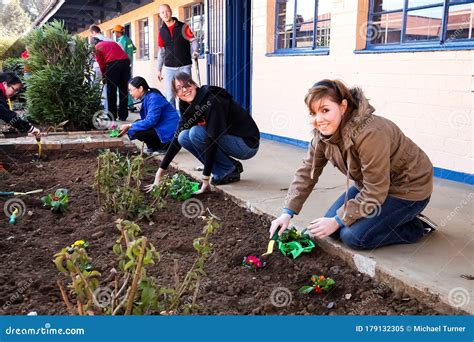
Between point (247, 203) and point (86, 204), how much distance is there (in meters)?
1.41

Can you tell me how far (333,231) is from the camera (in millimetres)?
2752

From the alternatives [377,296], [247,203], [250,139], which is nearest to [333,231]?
[377,296]

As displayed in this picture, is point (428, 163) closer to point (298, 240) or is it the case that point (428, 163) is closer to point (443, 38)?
point (298, 240)

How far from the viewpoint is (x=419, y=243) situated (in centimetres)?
286

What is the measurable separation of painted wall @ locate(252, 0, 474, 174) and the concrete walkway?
0.47 meters

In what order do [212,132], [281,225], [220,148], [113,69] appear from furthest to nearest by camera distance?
1. [113,69]
2. [220,148]
3. [212,132]
4. [281,225]

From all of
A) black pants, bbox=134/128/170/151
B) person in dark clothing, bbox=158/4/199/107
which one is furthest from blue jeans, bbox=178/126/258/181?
person in dark clothing, bbox=158/4/199/107

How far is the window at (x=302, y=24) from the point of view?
19.6ft

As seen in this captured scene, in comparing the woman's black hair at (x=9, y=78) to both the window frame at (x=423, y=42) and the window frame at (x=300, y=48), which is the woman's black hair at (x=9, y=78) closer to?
the window frame at (x=300, y=48)

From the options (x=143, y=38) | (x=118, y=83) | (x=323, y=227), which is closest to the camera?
(x=323, y=227)

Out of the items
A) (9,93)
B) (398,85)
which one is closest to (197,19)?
(9,93)

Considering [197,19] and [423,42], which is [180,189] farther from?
[197,19]

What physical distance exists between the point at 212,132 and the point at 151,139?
6.66 ft

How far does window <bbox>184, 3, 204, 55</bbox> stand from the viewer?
404 inches
